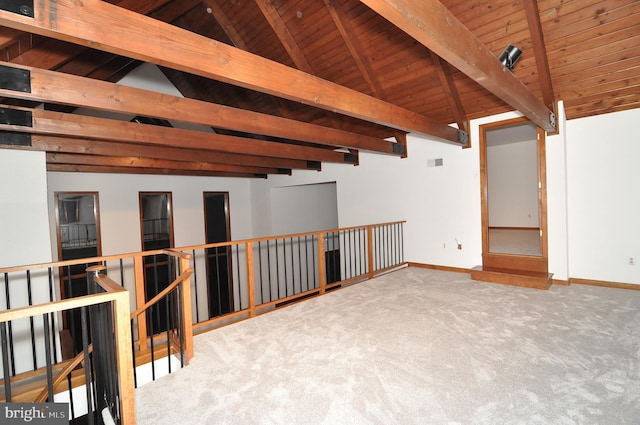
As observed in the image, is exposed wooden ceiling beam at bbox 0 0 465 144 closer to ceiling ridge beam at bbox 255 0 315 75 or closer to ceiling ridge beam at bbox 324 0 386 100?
ceiling ridge beam at bbox 324 0 386 100

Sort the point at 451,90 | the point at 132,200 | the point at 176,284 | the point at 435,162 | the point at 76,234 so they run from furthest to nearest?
the point at 132,200, the point at 76,234, the point at 435,162, the point at 451,90, the point at 176,284

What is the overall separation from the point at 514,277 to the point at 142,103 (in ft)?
17.7

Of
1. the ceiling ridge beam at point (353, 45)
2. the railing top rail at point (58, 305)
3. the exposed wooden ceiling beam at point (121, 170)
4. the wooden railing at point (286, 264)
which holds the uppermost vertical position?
the ceiling ridge beam at point (353, 45)

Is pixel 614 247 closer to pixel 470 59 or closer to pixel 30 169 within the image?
pixel 470 59

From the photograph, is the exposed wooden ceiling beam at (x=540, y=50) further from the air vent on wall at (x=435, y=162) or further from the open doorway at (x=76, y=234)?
the open doorway at (x=76, y=234)

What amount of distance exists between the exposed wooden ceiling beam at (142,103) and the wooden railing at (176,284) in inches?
55.9

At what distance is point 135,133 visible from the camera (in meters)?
4.09

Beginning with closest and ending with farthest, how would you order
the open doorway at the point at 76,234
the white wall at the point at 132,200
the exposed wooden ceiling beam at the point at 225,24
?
1. the exposed wooden ceiling beam at the point at 225,24
2. the open doorway at the point at 76,234
3. the white wall at the point at 132,200

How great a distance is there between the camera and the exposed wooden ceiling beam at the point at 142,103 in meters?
2.61

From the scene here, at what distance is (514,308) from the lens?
383 cm

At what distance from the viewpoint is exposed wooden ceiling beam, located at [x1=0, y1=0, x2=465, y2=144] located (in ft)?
5.72

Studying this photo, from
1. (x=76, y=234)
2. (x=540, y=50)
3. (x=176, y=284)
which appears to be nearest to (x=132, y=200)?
(x=76, y=234)

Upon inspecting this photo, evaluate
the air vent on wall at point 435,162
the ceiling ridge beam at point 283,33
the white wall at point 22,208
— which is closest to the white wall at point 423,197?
the air vent on wall at point 435,162

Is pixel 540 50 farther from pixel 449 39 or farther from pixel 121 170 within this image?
pixel 121 170
